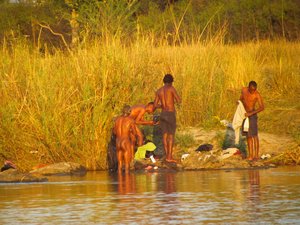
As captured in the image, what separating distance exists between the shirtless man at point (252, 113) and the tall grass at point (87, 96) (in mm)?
1767

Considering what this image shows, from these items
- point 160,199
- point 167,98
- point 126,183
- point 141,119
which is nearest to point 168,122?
point 167,98

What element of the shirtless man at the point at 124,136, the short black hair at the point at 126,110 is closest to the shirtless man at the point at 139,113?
the shirtless man at the point at 124,136

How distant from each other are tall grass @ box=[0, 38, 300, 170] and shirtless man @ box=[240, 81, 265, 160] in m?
1.77

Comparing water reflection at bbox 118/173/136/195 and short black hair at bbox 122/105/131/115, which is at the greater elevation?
short black hair at bbox 122/105/131/115

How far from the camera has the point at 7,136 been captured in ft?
60.7

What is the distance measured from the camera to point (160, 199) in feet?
42.5

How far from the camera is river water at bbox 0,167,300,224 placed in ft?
36.7

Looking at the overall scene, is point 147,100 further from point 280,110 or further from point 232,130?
point 280,110

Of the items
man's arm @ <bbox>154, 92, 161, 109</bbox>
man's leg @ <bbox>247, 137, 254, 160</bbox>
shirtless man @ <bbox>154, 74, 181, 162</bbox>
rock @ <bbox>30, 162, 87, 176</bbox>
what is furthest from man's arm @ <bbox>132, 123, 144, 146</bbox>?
man's leg @ <bbox>247, 137, 254, 160</bbox>

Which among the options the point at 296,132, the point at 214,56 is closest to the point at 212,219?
the point at 296,132

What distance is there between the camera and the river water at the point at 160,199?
36.7ft

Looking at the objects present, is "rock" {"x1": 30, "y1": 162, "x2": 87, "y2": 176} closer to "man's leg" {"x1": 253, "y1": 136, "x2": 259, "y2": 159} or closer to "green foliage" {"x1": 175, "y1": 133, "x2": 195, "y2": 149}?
"green foliage" {"x1": 175, "y1": 133, "x2": 195, "y2": 149}

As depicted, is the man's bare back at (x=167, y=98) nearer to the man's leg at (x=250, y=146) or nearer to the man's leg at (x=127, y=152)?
the man's leg at (x=127, y=152)

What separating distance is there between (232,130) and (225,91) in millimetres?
1380
